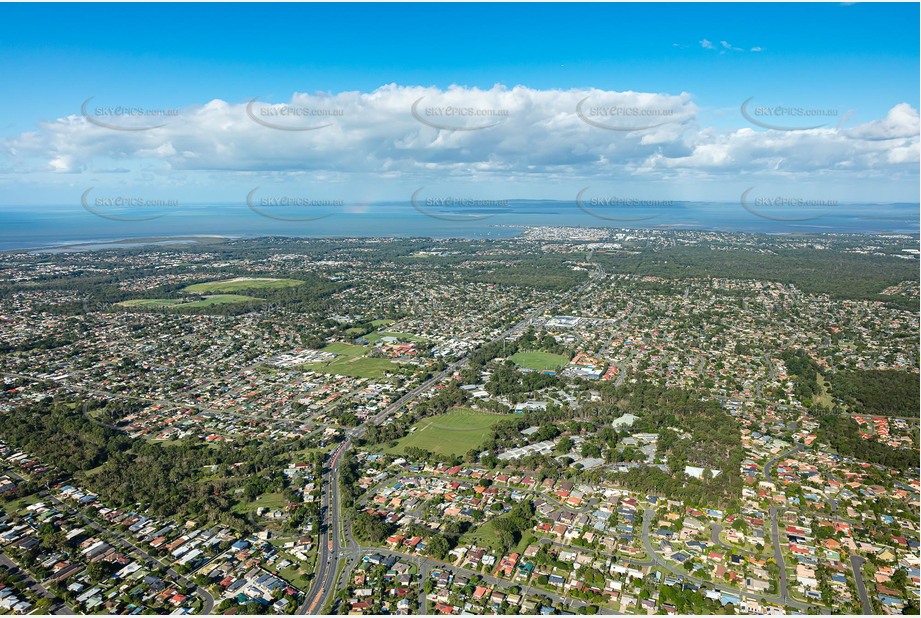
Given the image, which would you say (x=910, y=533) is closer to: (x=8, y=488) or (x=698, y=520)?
(x=698, y=520)

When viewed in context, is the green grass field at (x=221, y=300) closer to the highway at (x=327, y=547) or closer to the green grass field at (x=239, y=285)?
the green grass field at (x=239, y=285)

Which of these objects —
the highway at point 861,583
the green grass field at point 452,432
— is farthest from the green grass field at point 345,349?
the highway at point 861,583

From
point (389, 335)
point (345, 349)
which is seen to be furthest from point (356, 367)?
point (389, 335)

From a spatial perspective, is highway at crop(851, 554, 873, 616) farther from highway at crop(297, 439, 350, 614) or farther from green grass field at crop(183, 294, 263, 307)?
green grass field at crop(183, 294, 263, 307)

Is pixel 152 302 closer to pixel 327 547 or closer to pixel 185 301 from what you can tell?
pixel 185 301

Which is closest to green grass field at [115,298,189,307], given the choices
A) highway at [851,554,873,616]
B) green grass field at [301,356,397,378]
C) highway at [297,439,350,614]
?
green grass field at [301,356,397,378]

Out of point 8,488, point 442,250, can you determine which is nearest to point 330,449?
point 8,488
